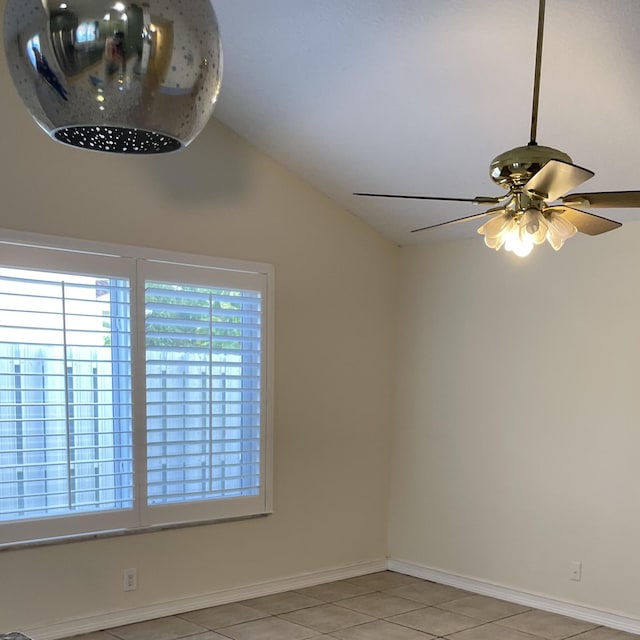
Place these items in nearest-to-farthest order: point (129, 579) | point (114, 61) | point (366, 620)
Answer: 1. point (114, 61)
2. point (129, 579)
3. point (366, 620)

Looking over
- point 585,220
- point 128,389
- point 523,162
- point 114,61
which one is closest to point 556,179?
point 523,162

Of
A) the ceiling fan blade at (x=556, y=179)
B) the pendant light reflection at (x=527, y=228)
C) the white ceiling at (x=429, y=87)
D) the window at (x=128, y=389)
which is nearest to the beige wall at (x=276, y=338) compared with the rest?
the window at (x=128, y=389)

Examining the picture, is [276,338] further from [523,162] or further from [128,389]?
[523,162]

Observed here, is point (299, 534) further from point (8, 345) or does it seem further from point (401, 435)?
point (8, 345)

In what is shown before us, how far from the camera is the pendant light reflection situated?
2.45 meters

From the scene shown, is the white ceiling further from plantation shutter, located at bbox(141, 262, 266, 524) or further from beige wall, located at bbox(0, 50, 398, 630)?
plantation shutter, located at bbox(141, 262, 266, 524)

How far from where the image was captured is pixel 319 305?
4.84m

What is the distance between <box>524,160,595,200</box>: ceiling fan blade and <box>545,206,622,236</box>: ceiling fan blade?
19cm

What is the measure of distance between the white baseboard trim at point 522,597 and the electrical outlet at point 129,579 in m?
1.96

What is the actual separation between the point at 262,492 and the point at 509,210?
105 inches

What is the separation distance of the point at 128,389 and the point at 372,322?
6.24ft

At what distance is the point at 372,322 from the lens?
5.15 meters

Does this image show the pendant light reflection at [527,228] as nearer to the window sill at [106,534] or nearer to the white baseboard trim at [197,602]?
the window sill at [106,534]

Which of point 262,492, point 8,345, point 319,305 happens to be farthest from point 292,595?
point 8,345
